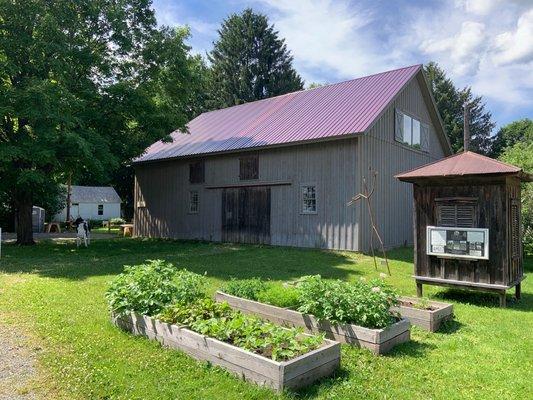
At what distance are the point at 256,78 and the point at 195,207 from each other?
23975 millimetres

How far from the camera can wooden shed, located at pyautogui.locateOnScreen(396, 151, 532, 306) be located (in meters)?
8.49

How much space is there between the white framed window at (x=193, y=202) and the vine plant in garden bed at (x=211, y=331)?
15.2 meters

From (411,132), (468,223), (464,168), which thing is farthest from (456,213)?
(411,132)

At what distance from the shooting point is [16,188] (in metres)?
18.2

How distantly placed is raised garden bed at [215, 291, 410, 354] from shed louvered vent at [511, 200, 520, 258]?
4.50m

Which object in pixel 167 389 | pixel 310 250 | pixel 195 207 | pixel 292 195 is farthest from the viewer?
pixel 195 207

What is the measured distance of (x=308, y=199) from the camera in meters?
17.5

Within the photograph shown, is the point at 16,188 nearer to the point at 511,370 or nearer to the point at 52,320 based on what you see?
the point at 52,320

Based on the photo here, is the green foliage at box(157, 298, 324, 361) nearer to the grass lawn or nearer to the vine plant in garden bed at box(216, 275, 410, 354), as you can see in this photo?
the grass lawn

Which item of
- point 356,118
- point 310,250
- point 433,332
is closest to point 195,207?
point 310,250

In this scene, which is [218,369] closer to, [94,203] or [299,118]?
[299,118]

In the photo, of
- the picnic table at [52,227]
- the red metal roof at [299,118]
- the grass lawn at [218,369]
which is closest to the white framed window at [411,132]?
the red metal roof at [299,118]

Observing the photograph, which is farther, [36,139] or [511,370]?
[36,139]

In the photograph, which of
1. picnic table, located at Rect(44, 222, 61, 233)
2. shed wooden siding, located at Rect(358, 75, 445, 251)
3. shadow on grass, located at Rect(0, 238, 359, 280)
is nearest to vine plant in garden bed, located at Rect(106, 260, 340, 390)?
shadow on grass, located at Rect(0, 238, 359, 280)
